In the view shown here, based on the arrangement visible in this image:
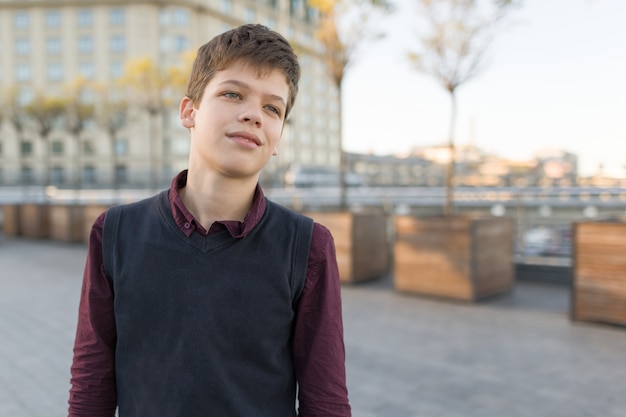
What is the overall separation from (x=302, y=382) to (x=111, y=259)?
534 mm

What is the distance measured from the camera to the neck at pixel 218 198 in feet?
4.18

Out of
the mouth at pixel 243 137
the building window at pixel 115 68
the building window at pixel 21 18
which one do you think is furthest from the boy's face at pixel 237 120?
the building window at pixel 21 18

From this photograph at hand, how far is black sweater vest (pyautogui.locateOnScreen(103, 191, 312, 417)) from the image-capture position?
1.19 m

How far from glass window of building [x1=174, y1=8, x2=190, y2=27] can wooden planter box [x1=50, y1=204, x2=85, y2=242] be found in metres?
50.7

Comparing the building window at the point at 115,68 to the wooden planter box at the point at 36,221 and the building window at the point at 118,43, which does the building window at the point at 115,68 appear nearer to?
the building window at the point at 118,43

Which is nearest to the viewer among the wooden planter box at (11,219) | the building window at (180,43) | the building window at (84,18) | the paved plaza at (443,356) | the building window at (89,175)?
the paved plaza at (443,356)

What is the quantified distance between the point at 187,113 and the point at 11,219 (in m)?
15.7

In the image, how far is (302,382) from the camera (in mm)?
1281

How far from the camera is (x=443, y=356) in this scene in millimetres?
4352

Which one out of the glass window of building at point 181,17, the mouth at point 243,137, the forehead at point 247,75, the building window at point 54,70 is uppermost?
the glass window of building at point 181,17

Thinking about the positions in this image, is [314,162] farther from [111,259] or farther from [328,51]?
[111,259]

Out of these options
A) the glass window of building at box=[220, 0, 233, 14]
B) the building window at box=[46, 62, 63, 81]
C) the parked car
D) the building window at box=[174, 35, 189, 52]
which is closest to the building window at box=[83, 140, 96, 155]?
the building window at box=[46, 62, 63, 81]

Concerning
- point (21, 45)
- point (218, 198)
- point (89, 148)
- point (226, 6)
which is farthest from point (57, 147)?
point (218, 198)

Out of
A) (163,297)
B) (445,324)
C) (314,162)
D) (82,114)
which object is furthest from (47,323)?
(314,162)
